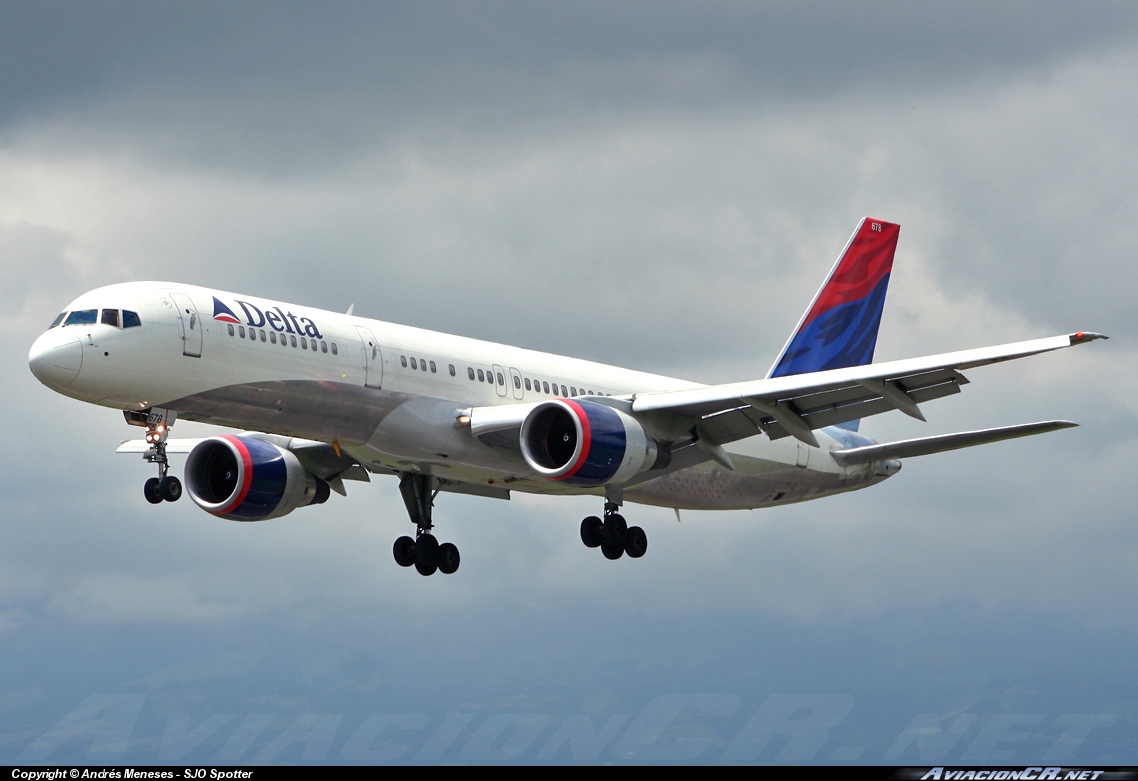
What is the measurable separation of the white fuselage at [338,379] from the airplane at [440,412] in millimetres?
47

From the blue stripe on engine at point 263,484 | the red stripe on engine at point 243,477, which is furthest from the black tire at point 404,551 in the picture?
the red stripe on engine at point 243,477

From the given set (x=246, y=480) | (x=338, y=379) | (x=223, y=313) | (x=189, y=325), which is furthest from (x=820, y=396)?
(x=246, y=480)

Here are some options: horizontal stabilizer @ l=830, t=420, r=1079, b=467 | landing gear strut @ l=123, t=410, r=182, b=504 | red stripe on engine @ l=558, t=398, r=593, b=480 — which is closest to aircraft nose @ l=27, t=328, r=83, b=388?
landing gear strut @ l=123, t=410, r=182, b=504

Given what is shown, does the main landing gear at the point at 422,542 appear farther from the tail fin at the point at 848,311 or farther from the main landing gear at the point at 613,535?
the tail fin at the point at 848,311

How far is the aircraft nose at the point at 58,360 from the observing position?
34.2 meters

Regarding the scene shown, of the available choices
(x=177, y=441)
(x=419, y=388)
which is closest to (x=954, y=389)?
(x=419, y=388)

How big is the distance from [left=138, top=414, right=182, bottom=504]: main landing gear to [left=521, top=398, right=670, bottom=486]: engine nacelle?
822 centimetres

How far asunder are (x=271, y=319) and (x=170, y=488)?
439 centimetres

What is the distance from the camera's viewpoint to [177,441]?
47.2m

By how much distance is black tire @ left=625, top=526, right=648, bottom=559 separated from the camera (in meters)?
42.9

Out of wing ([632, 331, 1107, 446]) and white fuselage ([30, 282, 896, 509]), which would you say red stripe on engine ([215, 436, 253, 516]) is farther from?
wing ([632, 331, 1107, 446])

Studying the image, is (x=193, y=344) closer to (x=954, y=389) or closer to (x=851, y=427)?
(x=954, y=389)

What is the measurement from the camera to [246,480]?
43406mm
